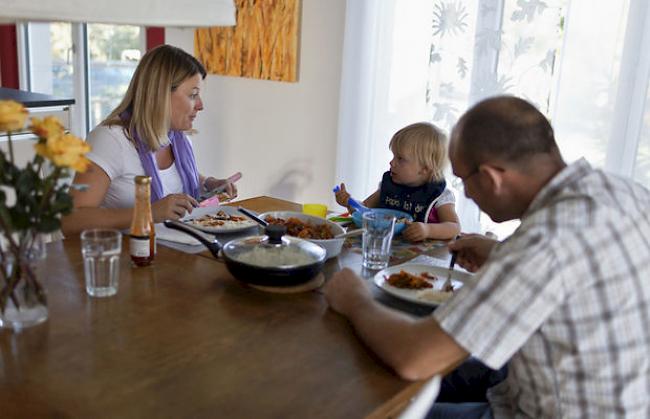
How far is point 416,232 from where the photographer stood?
191 centimetres

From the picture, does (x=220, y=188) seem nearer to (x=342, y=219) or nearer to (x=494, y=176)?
(x=342, y=219)

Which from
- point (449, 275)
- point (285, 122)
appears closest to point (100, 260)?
point (449, 275)

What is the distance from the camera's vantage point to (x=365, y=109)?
3.35 m

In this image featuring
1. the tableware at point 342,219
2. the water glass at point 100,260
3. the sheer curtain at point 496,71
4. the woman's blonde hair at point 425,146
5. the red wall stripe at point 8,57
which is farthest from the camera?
the red wall stripe at point 8,57

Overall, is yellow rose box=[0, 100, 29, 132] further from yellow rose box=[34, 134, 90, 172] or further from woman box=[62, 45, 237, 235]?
woman box=[62, 45, 237, 235]

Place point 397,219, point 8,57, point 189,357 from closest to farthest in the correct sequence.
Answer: point 189,357
point 397,219
point 8,57

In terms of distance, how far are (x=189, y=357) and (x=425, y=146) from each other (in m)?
1.31

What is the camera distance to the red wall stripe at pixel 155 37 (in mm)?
4615

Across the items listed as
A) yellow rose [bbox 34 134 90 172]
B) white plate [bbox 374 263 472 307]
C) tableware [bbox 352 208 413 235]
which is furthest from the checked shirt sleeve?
tableware [bbox 352 208 413 235]

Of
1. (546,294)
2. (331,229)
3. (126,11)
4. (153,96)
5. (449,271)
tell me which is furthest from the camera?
(153,96)

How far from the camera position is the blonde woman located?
2.18 metres

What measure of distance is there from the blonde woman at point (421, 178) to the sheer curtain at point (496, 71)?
74 cm

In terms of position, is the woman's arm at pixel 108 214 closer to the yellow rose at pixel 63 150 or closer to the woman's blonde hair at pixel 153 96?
the woman's blonde hair at pixel 153 96

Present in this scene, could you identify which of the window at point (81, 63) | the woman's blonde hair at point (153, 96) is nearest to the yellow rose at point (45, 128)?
the woman's blonde hair at point (153, 96)
